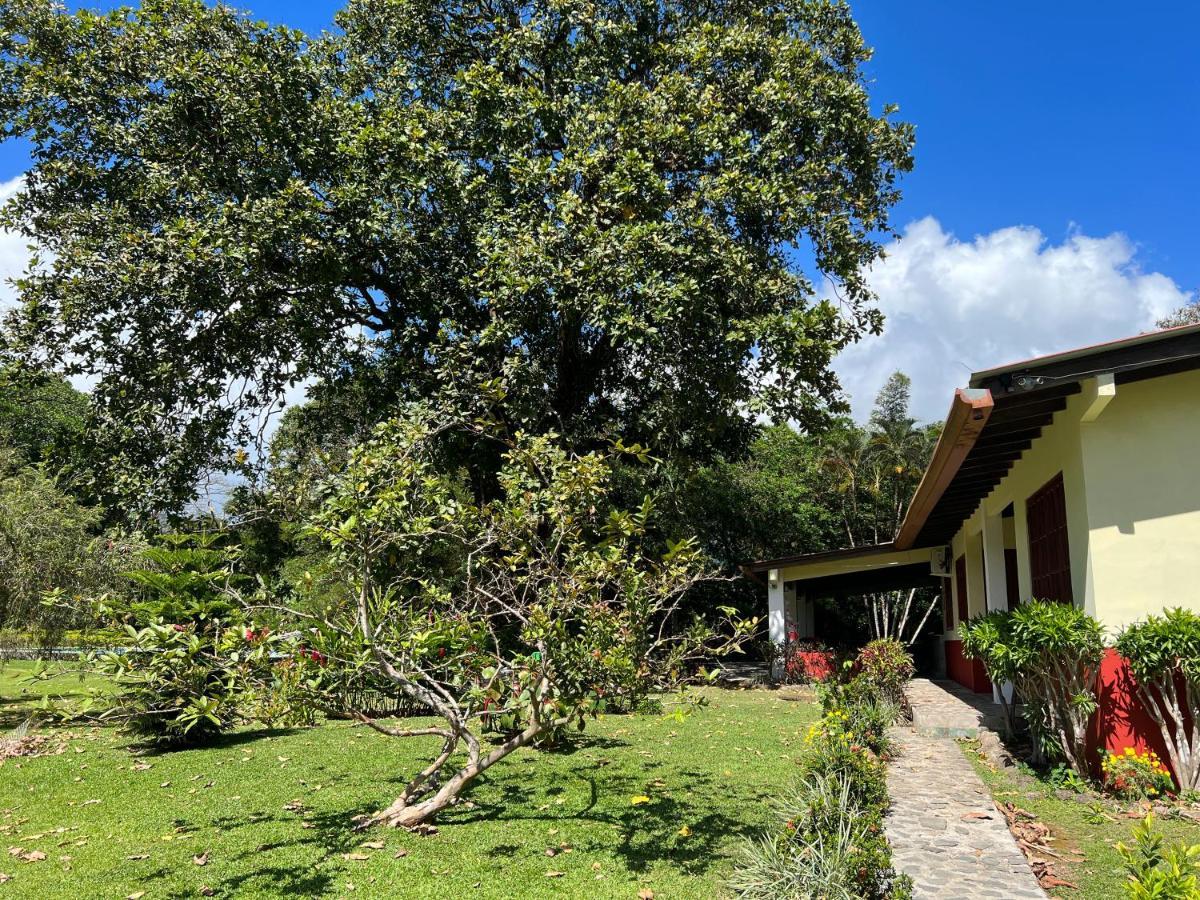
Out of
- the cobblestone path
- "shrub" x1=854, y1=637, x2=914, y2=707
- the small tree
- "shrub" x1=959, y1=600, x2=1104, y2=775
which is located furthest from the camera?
"shrub" x1=854, y1=637, x2=914, y2=707

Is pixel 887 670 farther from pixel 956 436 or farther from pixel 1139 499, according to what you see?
pixel 956 436

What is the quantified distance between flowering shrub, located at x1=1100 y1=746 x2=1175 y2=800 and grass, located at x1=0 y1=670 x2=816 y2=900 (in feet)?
9.07

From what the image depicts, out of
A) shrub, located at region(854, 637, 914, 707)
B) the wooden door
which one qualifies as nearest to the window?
shrub, located at region(854, 637, 914, 707)

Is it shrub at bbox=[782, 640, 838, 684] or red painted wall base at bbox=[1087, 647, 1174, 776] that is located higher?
red painted wall base at bbox=[1087, 647, 1174, 776]

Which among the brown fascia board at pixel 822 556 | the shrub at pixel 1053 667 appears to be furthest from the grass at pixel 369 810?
the brown fascia board at pixel 822 556

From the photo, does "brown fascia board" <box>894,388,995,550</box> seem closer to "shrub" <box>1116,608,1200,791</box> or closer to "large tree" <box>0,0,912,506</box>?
"shrub" <box>1116,608,1200,791</box>

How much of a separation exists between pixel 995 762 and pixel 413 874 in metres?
6.26

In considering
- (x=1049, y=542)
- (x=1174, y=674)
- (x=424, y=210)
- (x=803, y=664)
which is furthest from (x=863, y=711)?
(x=803, y=664)

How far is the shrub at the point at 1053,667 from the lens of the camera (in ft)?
22.1

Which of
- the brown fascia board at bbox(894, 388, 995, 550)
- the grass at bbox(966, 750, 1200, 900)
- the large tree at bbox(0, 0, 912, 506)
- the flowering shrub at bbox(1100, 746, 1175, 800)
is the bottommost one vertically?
the grass at bbox(966, 750, 1200, 900)

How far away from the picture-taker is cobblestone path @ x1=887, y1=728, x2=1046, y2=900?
4723 mm

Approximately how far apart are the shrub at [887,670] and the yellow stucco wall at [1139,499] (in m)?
4.11

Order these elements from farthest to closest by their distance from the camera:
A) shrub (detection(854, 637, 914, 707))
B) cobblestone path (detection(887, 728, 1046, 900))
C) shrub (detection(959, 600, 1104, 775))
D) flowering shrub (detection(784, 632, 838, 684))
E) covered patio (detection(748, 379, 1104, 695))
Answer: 1. flowering shrub (detection(784, 632, 838, 684))
2. shrub (detection(854, 637, 914, 707))
3. covered patio (detection(748, 379, 1104, 695))
4. shrub (detection(959, 600, 1104, 775))
5. cobblestone path (detection(887, 728, 1046, 900))

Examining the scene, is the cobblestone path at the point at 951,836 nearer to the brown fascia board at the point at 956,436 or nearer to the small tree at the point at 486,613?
the small tree at the point at 486,613
